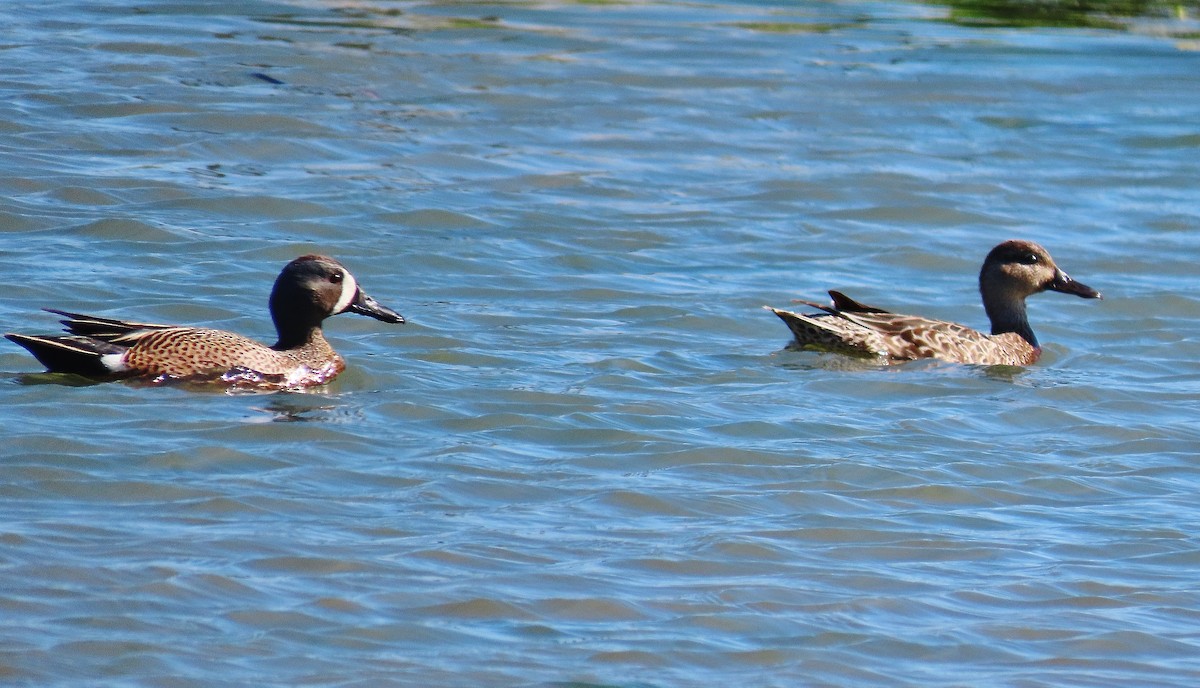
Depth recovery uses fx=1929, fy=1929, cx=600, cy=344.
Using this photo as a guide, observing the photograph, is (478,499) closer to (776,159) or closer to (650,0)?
(776,159)

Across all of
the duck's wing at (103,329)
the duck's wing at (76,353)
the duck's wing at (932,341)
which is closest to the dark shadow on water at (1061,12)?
the duck's wing at (932,341)

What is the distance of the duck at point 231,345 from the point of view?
29.0 ft

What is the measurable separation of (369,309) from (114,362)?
1433 mm

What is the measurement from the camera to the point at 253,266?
1160 cm

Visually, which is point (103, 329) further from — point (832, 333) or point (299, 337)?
point (832, 333)

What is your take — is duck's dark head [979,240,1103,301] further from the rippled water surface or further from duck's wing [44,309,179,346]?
duck's wing [44,309,179,346]

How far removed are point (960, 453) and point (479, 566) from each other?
9.75ft

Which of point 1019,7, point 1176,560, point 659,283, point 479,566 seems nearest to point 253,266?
point 659,283

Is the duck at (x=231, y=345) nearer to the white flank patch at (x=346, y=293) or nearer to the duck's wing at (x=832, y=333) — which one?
the white flank patch at (x=346, y=293)

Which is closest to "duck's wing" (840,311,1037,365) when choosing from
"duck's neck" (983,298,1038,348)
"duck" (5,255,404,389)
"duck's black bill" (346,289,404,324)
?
"duck's neck" (983,298,1038,348)

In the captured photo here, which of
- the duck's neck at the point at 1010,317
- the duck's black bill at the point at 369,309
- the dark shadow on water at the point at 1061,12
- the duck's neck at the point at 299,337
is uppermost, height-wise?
the dark shadow on water at the point at 1061,12

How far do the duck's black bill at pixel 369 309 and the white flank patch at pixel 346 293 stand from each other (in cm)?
3

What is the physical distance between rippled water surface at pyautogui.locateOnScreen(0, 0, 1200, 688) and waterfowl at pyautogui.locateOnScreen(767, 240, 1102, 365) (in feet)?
0.55

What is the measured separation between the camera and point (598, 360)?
1006 cm
